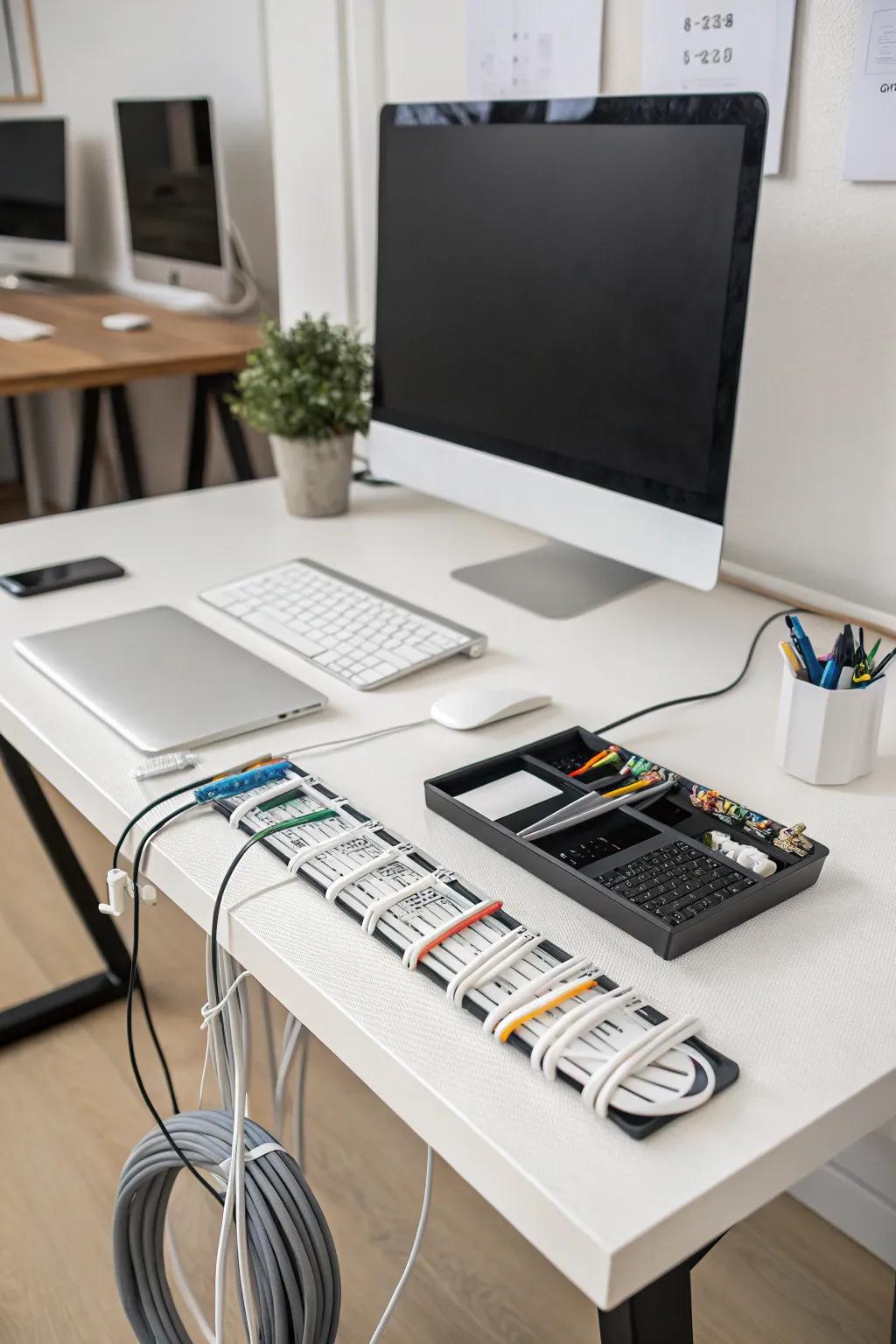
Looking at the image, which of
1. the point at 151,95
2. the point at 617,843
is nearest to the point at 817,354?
the point at 617,843

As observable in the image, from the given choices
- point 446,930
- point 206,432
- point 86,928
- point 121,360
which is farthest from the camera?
point 206,432

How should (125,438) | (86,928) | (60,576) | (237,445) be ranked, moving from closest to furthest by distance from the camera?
(60,576) < (86,928) < (237,445) < (125,438)

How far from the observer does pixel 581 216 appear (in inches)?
42.4

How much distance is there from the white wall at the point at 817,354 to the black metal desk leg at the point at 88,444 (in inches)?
85.6

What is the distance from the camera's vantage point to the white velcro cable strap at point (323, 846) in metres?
0.76

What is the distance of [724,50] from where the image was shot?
1127 mm

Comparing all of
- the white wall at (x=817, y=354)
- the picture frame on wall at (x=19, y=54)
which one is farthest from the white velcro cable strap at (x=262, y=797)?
the picture frame on wall at (x=19, y=54)

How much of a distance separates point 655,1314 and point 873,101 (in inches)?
38.6

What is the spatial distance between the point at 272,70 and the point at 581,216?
93 cm

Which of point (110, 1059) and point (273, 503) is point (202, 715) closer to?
point (273, 503)

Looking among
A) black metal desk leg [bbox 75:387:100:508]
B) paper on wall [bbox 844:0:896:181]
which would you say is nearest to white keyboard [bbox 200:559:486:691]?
paper on wall [bbox 844:0:896:181]

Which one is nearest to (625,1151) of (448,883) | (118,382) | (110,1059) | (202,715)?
(448,883)

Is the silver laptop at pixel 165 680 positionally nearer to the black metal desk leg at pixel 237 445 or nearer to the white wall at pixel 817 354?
the white wall at pixel 817 354

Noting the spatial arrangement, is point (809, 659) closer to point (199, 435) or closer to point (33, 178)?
point (199, 435)
